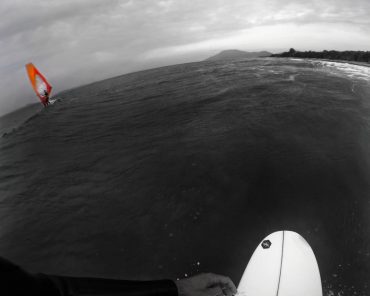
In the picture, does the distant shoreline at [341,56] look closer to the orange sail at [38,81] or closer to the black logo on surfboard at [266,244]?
the black logo on surfboard at [266,244]

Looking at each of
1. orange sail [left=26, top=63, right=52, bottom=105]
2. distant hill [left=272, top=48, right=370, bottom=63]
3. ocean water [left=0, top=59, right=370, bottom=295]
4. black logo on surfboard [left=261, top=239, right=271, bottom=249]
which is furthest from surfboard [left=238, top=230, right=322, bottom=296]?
distant hill [left=272, top=48, right=370, bottom=63]

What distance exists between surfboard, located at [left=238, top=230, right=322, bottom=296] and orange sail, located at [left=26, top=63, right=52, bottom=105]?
140 ft

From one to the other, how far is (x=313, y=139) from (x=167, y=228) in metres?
11.6

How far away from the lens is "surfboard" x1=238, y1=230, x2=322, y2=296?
578 cm

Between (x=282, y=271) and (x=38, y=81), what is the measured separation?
4446cm

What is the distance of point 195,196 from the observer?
10.9 meters

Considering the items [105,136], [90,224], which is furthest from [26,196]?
[105,136]

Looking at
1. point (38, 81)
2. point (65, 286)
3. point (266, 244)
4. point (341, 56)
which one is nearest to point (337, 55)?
point (341, 56)

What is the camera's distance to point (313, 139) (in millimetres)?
15602

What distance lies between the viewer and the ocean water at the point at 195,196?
8172 millimetres

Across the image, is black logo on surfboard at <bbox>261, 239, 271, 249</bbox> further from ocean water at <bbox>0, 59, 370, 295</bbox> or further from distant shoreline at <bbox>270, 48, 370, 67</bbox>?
distant shoreline at <bbox>270, 48, 370, 67</bbox>

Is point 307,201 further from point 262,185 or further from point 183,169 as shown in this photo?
point 183,169

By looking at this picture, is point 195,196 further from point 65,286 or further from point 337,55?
point 337,55

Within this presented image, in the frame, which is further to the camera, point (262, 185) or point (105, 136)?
point (105, 136)
